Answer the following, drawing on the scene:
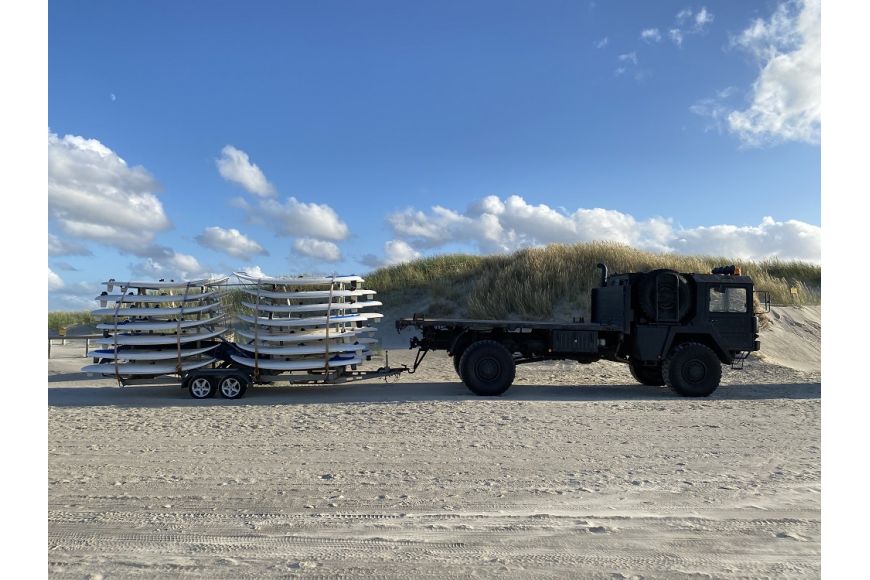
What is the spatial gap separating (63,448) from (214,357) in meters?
4.93

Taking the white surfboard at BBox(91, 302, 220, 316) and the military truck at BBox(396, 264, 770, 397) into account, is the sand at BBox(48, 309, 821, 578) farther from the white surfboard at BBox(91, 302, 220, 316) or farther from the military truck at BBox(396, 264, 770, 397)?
the white surfboard at BBox(91, 302, 220, 316)

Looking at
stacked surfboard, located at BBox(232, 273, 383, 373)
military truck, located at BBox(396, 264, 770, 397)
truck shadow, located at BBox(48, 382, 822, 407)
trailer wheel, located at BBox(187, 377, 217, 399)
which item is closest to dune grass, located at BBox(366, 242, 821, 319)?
truck shadow, located at BBox(48, 382, 822, 407)

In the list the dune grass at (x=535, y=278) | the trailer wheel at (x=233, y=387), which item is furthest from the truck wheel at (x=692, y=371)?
the dune grass at (x=535, y=278)

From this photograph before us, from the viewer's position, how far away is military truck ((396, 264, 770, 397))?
39.1 feet

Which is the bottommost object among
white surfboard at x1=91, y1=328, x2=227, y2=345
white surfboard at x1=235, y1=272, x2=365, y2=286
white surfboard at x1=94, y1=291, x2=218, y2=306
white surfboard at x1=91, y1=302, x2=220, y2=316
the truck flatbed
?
white surfboard at x1=91, y1=328, x2=227, y2=345

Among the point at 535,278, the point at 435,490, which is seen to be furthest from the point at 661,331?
the point at 535,278

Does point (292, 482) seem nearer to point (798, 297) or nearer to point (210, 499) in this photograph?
point (210, 499)

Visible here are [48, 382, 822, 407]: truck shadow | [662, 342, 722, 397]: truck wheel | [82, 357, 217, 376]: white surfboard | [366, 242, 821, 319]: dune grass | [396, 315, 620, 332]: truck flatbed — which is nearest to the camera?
[48, 382, 822, 407]: truck shadow

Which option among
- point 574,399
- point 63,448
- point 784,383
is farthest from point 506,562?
point 784,383

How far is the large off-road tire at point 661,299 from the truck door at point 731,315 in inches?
21.2

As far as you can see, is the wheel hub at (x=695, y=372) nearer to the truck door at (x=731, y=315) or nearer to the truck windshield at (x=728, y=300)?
the truck door at (x=731, y=315)

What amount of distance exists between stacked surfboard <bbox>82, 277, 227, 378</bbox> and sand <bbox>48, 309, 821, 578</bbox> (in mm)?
1178

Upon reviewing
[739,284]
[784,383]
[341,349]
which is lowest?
[784,383]

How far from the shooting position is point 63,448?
7.16 m
